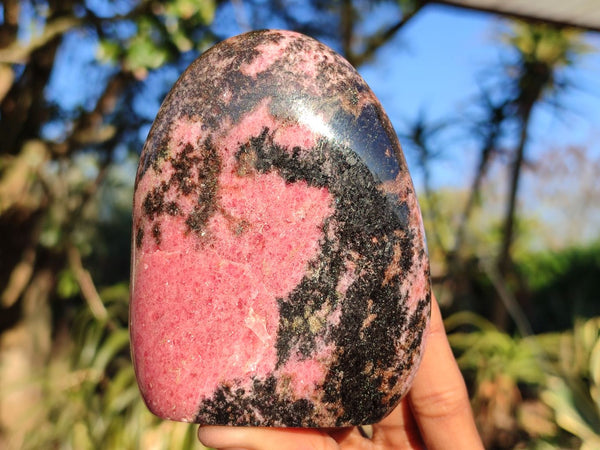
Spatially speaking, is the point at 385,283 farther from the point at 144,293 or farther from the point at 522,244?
the point at 522,244

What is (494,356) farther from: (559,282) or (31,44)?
(31,44)

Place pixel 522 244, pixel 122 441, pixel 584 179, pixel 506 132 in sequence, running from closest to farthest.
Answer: pixel 122 441, pixel 506 132, pixel 522 244, pixel 584 179

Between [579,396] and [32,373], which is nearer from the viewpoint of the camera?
[579,396]

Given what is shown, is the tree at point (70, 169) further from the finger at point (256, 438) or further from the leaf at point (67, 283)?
the finger at point (256, 438)

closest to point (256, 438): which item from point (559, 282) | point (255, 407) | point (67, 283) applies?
point (255, 407)

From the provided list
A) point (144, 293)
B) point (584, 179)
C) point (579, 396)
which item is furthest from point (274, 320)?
point (584, 179)
